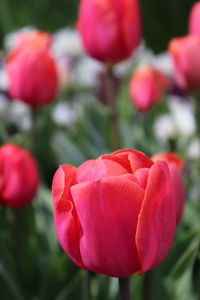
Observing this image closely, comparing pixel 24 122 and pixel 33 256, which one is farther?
pixel 24 122

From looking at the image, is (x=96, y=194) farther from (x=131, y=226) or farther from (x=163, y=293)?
(x=163, y=293)

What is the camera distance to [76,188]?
0.32 m

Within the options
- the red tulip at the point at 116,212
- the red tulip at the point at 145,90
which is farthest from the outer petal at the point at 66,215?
the red tulip at the point at 145,90

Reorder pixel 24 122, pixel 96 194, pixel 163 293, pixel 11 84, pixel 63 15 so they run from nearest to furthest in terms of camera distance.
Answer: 1. pixel 96 194
2. pixel 163 293
3. pixel 11 84
4. pixel 63 15
5. pixel 24 122

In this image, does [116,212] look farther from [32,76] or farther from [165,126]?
[165,126]

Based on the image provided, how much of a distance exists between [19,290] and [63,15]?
0.41 m

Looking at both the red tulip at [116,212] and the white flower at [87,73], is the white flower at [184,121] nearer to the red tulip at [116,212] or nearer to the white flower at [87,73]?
the white flower at [87,73]

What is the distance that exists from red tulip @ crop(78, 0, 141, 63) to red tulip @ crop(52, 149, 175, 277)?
284mm

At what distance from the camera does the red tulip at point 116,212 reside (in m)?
0.32

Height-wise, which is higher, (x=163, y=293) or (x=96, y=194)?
(x=96, y=194)

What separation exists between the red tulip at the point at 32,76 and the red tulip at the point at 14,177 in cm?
17

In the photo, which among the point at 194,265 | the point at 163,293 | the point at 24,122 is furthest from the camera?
the point at 24,122

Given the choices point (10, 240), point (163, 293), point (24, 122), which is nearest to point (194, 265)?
point (163, 293)

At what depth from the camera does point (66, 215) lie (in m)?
0.33
